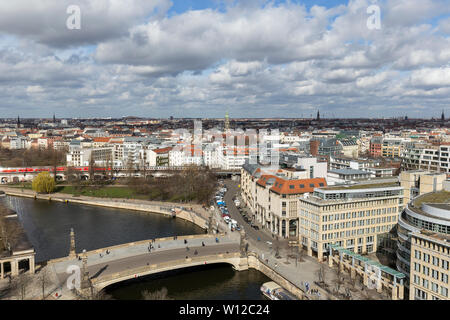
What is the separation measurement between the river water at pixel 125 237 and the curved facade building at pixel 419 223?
10627 mm

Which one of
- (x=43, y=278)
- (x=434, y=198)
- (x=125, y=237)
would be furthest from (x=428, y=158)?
(x=43, y=278)

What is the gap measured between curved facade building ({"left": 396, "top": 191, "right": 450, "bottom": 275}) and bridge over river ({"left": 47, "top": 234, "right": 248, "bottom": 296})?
12.8 metres

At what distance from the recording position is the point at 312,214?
34812 millimetres

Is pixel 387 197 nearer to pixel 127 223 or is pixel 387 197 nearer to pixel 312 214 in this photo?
pixel 312 214

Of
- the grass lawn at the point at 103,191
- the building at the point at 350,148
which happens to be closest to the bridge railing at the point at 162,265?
the grass lawn at the point at 103,191

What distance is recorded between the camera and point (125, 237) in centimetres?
4394

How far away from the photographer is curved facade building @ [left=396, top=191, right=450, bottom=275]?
25.4 m

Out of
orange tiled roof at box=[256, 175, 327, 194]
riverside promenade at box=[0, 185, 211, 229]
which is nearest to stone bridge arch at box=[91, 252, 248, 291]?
orange tiled roof at box=[256, 175, 327, 194]

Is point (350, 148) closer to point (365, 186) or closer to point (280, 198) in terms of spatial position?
point (280, 198)

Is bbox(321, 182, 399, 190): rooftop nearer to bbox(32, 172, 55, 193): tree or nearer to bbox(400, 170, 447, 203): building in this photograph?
bbox(400, 170, 447, 203): building

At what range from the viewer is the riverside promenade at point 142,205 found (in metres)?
51.5

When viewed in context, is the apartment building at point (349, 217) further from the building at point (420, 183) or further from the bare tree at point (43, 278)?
the bare tree at point (43, 278)

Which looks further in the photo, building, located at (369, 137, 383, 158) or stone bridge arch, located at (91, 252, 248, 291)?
building, located at (369, 137, 383, 158)
